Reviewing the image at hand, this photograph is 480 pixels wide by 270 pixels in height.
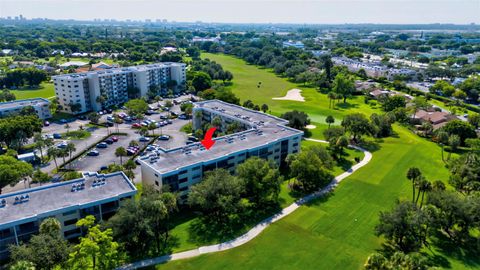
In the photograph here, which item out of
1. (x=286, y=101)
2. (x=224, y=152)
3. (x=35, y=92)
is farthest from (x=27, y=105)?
(x=286, y=101)

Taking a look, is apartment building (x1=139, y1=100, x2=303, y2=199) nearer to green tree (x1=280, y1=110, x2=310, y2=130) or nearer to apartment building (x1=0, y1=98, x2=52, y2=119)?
green tree (x1=280, y1=110, x2=310, y2=130)

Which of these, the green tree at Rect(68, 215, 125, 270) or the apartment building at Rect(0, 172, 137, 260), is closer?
the green tree at Rect(68, 215, 125, 270)

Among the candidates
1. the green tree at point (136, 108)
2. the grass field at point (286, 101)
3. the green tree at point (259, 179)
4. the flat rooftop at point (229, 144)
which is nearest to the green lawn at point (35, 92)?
the green tree at point (136, 108)

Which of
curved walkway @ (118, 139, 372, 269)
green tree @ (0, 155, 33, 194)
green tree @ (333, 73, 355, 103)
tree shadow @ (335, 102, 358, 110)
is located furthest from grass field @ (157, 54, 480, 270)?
green tree @ (333, 73, 355, 103)

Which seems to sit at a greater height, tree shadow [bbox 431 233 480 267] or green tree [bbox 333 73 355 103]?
green tree [bbox 333 73 355 103]

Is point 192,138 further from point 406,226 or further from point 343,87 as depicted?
point 343,87

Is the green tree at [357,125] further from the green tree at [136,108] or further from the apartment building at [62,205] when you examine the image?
the green tree at [136,108]

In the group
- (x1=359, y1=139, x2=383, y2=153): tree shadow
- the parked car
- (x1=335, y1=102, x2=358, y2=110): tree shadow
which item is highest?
the parked car
